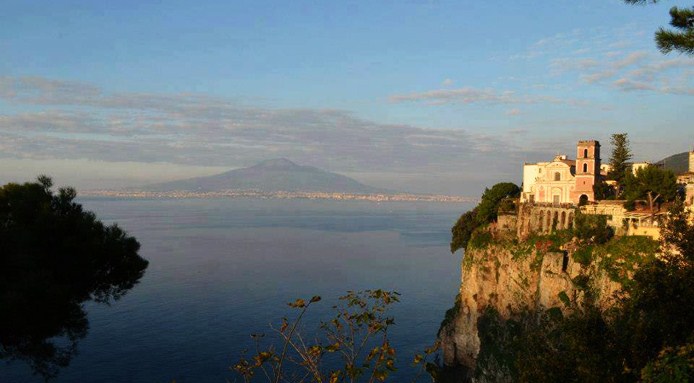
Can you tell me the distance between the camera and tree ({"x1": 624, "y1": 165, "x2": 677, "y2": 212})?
3775 cm

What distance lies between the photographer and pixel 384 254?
108 meters

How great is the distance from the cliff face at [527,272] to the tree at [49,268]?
22290 millimetres

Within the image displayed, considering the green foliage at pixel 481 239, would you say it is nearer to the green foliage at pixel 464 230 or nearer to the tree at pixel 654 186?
the green foliage at pixel 464 230

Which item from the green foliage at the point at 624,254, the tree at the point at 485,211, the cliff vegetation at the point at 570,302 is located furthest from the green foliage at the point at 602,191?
the green foliage at the point at 624,254

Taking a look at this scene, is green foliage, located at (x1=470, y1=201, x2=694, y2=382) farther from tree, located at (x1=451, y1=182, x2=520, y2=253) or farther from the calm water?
tree, located at (x1=451, y1=182, x2=520, y2=253)

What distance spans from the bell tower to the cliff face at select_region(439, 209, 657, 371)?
541 cm

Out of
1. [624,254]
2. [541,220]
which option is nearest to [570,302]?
[624,254]

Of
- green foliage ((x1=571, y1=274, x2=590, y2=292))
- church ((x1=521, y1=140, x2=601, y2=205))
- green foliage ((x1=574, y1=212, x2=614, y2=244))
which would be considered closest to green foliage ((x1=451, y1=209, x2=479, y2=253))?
church ((x1=521, y1=140, x2=601, y2=205))

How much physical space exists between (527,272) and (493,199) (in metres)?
14.3

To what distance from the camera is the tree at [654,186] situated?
37.8 m

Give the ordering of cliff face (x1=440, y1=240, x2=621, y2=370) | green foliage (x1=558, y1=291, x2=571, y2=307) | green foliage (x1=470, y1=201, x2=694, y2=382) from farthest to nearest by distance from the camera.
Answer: cliff face (x1=440, y1=240, x2=621, y2=370)
green foliage (x1=558, y1=291, x2=571, y2=307)
green foliage (x1=470, y1=201, x2=694, y2=382)

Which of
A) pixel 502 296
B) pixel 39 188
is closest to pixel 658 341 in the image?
pixel 39 188

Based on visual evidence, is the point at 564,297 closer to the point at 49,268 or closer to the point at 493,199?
the point at 493,199

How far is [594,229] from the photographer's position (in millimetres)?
33531
